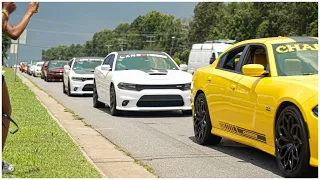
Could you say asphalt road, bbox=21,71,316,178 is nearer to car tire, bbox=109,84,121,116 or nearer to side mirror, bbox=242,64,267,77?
car tire, bbox=109,84,121,116

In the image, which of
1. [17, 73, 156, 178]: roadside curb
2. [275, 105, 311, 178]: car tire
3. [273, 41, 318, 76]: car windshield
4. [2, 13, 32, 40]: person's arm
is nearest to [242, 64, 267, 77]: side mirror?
[273, 41, 318, 76]: car windshield

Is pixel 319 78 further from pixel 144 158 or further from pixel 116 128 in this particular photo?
pixel 116 128

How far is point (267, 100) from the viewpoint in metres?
7.04

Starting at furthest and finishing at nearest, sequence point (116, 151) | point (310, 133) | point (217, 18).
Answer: point (217, 18) < point (116, 151) < point (310, 133)

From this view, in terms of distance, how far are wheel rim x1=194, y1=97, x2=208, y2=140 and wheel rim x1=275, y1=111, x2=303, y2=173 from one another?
2.47 m

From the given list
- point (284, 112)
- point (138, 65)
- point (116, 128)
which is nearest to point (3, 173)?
point (284, 112)

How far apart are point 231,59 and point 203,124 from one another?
1052 mm

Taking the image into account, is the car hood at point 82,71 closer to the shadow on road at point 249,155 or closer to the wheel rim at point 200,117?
the shadow on road at point 249,155

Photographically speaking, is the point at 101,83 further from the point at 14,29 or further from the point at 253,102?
the point at 14,29

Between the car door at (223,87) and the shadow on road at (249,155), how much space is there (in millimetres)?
414

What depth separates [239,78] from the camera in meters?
8.06

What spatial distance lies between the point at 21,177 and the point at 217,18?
12583 centimetres

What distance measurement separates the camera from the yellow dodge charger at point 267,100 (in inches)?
246

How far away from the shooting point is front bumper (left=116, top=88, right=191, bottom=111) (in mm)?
13797
